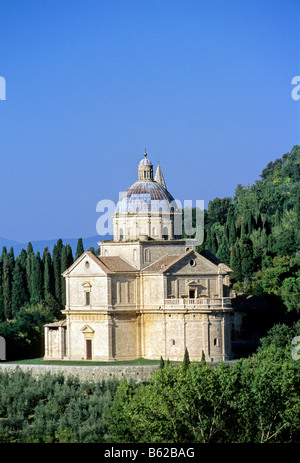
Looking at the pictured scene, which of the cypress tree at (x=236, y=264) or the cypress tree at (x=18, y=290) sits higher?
the cypress tree at (x=236, y=264)

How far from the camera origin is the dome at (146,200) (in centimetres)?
6712

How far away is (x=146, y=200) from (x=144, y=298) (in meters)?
5.67

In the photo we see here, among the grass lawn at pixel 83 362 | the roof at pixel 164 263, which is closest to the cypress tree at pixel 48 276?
the grass lawn at pixel 83 362

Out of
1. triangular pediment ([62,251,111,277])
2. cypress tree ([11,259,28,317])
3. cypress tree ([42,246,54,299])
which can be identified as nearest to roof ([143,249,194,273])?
triangular pediment ([62,251,111,277])

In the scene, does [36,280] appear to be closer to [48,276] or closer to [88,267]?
[48,276]

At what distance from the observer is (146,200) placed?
67.2 metres

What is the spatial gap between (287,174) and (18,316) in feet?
264

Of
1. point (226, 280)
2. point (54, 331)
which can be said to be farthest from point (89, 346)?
point (226, 280)

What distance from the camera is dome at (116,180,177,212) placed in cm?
6712

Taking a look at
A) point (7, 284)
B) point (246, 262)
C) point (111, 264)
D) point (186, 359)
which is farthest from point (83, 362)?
point (246, 262)

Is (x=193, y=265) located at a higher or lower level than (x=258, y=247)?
lower

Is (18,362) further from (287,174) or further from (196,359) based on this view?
(287,174)

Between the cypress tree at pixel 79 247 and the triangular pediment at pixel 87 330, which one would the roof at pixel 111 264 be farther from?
the cypress tree at pixel 79 247

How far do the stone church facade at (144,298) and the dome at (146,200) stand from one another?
6 centimetres
